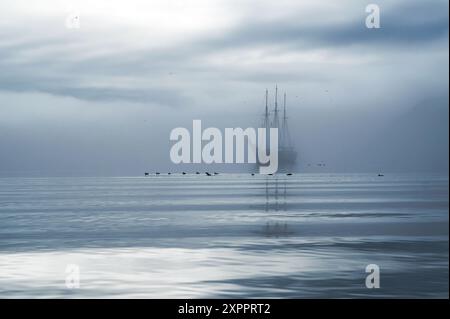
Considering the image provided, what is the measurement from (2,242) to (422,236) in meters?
19.2

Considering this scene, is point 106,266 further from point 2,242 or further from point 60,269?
point 2,242

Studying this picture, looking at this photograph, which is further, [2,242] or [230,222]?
[230,222]

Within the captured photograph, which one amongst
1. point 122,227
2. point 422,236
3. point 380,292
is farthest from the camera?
point 122,227

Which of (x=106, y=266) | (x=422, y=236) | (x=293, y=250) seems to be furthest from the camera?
(x=422, y=236)

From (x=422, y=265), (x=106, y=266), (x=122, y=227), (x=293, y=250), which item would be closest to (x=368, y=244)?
(x=293, y=250)

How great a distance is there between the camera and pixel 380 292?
20.4m

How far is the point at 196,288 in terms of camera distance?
2062 cm

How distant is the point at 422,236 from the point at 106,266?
1709cm
